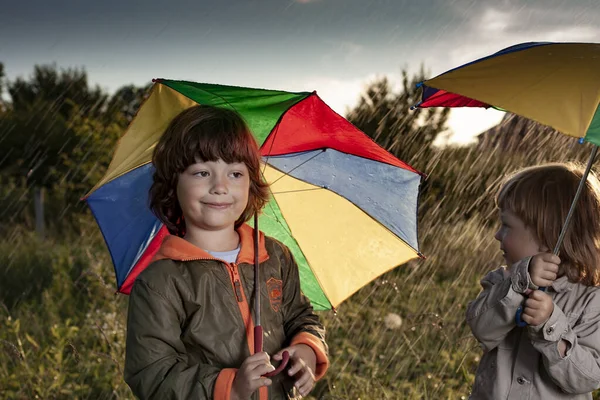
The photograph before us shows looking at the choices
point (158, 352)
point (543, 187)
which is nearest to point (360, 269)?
point (543, 187)

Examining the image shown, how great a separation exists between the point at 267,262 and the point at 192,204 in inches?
11.8

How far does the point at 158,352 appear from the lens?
2.02 metres

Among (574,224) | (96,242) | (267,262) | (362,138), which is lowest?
(96,242)

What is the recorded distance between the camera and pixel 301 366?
2.14 metres

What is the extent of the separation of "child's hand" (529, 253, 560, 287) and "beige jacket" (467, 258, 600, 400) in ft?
0.11

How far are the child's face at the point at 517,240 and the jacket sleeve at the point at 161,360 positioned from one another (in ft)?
3.24

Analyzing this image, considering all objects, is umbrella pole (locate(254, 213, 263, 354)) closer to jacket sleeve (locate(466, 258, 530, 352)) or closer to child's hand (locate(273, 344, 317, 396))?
child's hand (locate(273, 344, 317, 396))

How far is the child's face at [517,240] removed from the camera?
2375 millimetres

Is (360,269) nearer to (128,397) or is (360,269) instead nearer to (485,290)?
(485,290)

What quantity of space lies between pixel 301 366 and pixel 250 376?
23cm

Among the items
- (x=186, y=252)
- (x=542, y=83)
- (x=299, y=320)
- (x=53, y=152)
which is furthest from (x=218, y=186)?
(x=53, y=152)

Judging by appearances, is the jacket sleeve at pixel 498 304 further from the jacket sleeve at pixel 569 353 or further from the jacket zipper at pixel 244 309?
the jacket zipper at pixel 244 309

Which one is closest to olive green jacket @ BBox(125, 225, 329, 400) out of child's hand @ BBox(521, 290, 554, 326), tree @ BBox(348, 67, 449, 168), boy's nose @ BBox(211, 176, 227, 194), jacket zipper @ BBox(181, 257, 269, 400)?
jacket zipper @ BBox(181, 257, 269, 400)

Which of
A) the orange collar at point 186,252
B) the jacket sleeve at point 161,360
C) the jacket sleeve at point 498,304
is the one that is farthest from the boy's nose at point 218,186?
the jacket sleeve at point 498,304
